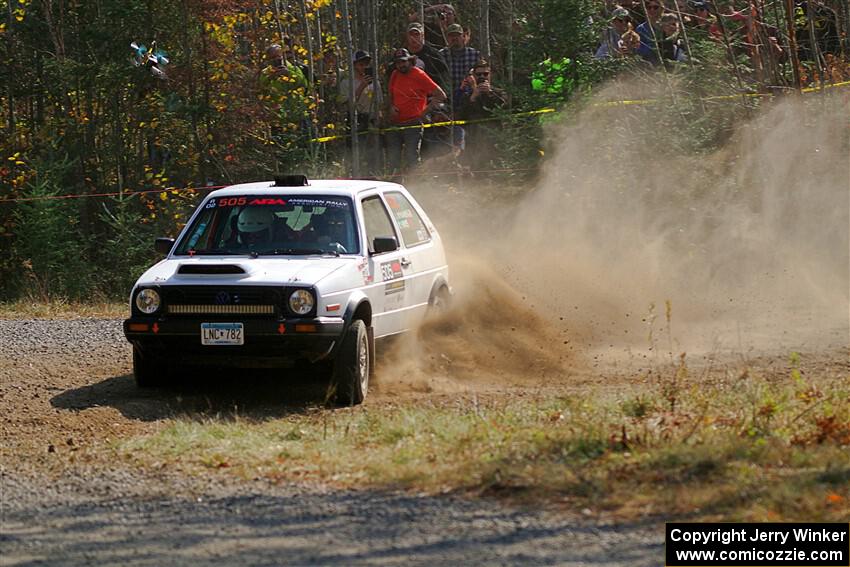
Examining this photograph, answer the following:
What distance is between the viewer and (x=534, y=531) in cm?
577

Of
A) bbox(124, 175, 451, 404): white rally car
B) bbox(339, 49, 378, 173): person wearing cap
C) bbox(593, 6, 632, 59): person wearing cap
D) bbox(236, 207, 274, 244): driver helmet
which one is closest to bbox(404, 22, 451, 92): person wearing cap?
bbox(339, 49, 378, 173): person wearing cap

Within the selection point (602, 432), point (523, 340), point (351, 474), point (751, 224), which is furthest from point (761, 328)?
point (351, 474)

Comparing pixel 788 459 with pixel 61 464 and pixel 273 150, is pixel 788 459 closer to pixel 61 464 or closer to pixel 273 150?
pixel 61 464

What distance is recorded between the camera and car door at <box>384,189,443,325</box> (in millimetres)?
10859

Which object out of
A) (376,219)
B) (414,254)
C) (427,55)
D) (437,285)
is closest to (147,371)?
(376,219)

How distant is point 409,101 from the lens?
749 inches

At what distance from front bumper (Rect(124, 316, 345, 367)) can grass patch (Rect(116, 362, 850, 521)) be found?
0.49 m

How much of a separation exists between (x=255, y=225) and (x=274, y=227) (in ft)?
0.54

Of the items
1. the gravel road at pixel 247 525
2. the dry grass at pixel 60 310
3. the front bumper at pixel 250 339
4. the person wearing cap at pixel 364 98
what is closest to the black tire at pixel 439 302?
the front bumper at pixel 250 339

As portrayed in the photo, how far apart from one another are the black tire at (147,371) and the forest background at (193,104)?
911cm

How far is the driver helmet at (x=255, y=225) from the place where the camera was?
10.2 m

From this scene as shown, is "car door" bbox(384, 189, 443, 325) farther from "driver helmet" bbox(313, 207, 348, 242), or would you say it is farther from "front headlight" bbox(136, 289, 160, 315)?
"front headlight" bbox(136, 289, 160, 315)

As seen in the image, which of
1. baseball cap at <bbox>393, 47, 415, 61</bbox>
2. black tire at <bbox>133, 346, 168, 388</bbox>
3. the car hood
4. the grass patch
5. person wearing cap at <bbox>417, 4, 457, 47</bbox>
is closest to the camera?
the grass patch

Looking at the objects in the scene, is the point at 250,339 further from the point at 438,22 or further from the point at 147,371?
the point at 438,22
